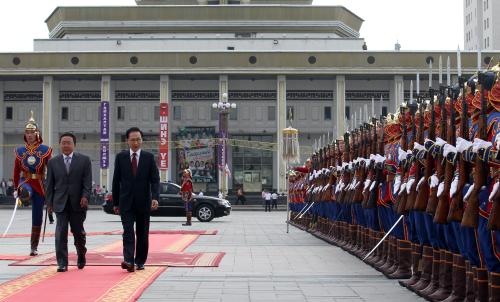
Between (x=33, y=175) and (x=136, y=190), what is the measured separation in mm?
2862

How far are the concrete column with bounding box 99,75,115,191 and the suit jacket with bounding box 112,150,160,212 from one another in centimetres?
4873

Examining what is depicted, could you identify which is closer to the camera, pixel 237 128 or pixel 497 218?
pixel 497 218

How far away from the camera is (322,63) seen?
5978cm

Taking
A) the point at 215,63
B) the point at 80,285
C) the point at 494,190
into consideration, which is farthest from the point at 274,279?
the point at 215,63

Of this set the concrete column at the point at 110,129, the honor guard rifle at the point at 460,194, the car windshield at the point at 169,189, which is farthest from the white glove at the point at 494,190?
the concrete column at the point at 110,129

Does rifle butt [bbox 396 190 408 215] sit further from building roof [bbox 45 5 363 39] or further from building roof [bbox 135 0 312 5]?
building roof [bbox 135 0 312 5]

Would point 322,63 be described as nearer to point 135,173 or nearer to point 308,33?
point 308,33

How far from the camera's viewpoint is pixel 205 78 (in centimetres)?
6169

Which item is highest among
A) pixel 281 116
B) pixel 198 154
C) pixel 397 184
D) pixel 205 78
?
pixel 205 78

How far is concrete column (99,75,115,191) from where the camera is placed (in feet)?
196

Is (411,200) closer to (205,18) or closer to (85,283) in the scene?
(85,283)

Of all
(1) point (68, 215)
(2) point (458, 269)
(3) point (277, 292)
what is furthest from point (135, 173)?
(2) point (458, 269)

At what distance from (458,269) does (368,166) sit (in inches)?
164

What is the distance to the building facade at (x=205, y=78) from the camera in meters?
59.7
